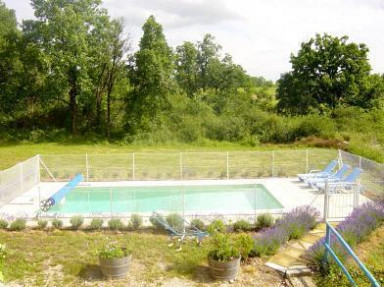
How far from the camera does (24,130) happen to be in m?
27.4

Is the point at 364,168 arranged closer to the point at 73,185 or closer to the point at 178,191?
the point at 178,191

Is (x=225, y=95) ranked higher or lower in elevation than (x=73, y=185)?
higher

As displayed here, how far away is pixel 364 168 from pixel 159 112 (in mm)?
15200

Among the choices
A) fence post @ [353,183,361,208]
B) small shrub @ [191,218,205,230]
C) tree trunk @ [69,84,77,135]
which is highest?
tree trunk @ [69,84,77,135]

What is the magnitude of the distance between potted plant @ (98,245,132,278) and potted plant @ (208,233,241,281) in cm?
158

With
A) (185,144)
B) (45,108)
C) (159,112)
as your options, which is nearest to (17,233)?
(185,144)

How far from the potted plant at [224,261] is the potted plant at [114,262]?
1.58 metres

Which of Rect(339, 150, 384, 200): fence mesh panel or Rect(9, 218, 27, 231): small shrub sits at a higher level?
Rect(339, 150, 384, 200): fence mesh panel

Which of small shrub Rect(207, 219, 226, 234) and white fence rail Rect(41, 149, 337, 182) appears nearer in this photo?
small shrub Rect(207, 219, 226, 234)

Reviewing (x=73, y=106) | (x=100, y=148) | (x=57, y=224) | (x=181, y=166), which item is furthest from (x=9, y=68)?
(x=57, y=224)

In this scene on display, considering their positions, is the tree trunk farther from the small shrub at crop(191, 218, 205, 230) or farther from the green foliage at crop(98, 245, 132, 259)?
the green foliage at crop(98, 245, 132, 259)

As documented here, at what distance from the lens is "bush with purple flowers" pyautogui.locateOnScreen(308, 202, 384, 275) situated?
25.1 feet

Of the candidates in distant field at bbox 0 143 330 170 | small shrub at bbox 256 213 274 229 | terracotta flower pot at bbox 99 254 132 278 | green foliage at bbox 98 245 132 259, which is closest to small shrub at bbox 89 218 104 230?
green foliage at bbox 98 245 132 259

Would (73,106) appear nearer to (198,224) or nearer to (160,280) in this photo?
(198,224)
